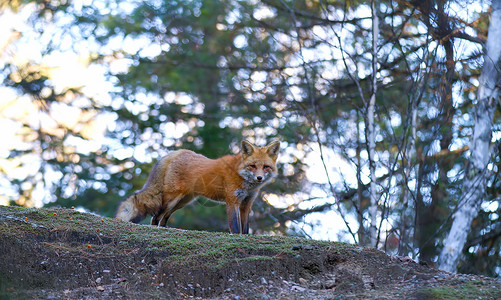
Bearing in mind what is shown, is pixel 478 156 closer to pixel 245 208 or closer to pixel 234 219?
pixel 245 208

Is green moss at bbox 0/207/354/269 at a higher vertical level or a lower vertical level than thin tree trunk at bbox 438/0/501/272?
lower

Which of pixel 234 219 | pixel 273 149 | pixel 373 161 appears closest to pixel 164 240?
pixel 234 219

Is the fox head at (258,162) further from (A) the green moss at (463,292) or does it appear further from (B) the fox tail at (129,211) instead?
(A) the green moss at (463,292)

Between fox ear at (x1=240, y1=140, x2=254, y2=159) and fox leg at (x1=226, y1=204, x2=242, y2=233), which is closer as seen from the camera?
fox leg at (x1=226, y1=204, x2=242, y2=233)

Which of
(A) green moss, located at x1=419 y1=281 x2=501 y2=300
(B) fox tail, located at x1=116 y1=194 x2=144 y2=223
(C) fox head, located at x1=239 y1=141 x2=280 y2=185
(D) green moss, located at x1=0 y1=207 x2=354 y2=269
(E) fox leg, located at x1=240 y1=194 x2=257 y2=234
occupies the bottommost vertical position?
(A) green moss, located at x1=419 y1=281 x2=501 y2=300

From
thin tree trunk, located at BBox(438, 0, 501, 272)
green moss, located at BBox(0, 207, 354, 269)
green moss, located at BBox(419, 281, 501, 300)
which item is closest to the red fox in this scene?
green moss, located at BBox(0, 207, 354, 269)

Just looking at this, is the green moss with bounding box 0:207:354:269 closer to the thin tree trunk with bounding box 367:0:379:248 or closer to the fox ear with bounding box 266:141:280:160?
the thin tree trunk with bounding box 367:0:379:248

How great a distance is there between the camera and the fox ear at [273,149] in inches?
304

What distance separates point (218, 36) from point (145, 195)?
316 inches

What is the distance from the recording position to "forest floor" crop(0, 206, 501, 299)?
368 centimetres

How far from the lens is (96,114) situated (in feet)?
42.2

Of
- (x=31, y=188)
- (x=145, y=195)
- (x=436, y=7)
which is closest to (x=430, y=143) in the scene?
(x=436, y=7)

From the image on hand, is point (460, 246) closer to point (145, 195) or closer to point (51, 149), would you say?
point (145, 195)

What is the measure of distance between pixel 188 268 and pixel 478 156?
5915 millimetres
